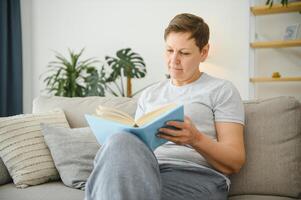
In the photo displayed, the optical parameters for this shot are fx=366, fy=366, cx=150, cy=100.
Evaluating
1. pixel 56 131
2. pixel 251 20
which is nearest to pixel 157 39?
pixel 251 20

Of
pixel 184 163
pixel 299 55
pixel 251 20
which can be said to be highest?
pixel 251 20

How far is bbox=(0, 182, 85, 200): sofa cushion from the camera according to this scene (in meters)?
1.39

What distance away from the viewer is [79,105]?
75.1 inches

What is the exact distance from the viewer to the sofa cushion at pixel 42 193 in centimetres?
139

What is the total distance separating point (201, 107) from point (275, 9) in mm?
2025

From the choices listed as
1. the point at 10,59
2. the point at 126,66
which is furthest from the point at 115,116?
the point at 10,59

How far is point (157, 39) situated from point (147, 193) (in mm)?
2856

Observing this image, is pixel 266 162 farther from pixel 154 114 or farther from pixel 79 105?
pixel 79 105

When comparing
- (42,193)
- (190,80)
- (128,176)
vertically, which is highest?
(190,80)

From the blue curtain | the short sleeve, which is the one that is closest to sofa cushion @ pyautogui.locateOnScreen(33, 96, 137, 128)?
the short sleeve

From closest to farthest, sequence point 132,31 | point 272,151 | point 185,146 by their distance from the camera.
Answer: point 185,146 → point 272,151 → point 132,31

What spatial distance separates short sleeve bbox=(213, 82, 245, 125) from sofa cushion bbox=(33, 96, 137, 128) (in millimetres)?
575

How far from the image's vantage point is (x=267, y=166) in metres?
1.39

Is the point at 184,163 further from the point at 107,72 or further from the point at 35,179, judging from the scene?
the point at 107,72
